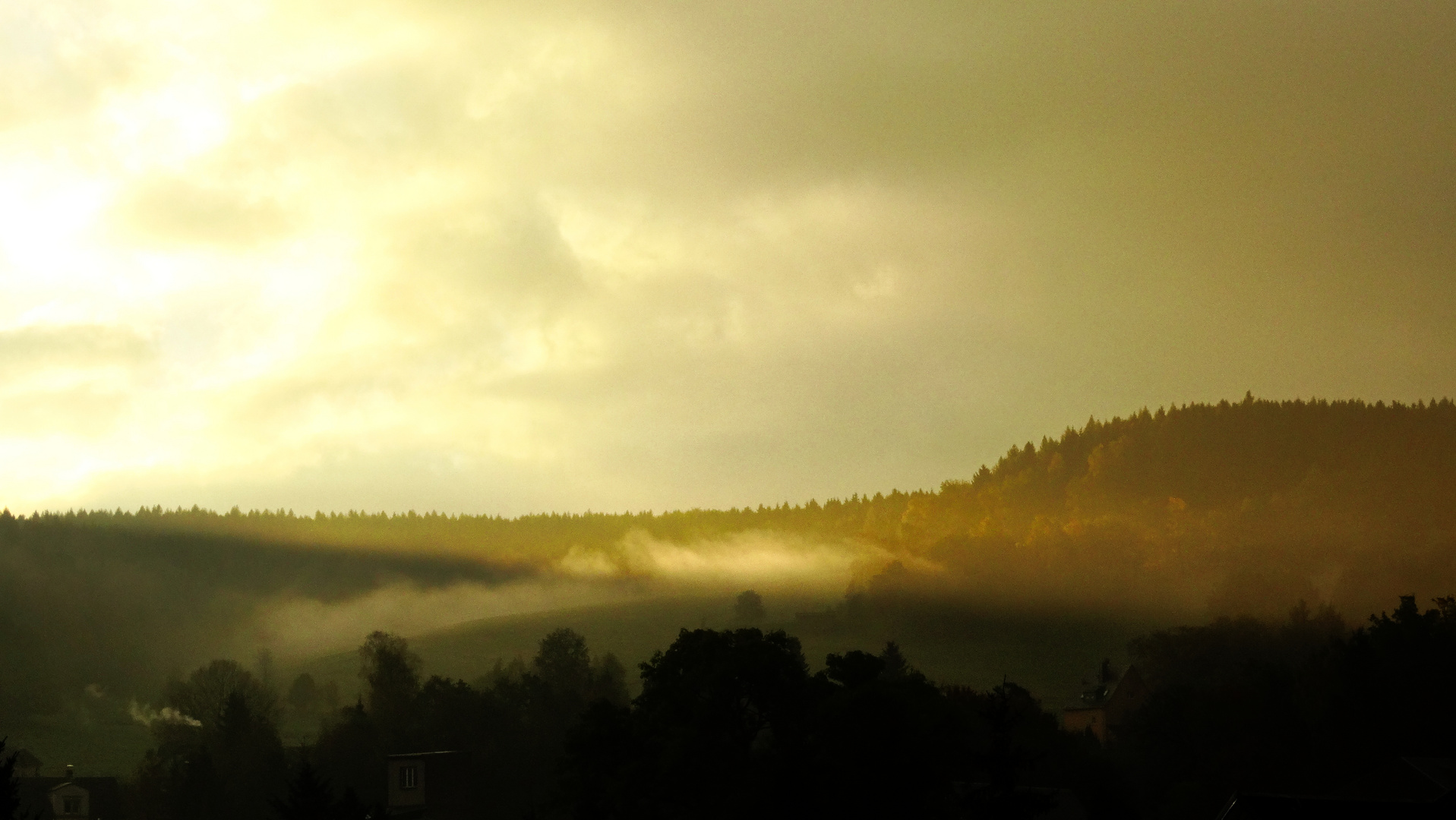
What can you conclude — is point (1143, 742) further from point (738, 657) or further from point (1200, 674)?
Answer: point (738, 657)

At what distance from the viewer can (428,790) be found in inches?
4914

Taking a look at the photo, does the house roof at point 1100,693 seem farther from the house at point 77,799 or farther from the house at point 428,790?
the house at point 77,799

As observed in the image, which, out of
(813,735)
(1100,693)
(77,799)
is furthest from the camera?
(1100,693)

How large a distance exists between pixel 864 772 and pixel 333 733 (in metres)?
84.1

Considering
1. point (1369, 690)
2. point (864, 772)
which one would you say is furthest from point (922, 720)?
point (1369, 690)

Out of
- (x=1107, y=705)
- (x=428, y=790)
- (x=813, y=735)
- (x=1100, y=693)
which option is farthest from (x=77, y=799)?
(x=1100, y=693)

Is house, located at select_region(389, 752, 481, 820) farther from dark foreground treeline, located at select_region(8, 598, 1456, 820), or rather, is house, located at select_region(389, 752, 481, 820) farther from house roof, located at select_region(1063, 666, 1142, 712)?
house roof, located at select_region(1063, 666, 1142, 712)

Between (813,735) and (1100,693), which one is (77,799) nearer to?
(813,735)

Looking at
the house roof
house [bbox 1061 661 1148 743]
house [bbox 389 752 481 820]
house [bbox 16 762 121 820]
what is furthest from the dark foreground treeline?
house [bbox 389 752 481 820]

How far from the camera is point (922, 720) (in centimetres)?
8050

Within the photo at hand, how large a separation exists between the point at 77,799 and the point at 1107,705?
10751cm

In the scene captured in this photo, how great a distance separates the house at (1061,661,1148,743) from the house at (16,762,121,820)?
328 feet

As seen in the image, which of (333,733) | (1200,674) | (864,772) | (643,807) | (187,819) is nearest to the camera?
(864,772)

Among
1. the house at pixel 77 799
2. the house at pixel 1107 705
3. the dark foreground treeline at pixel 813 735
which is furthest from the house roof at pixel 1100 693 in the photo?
the house at pixel 77 799
